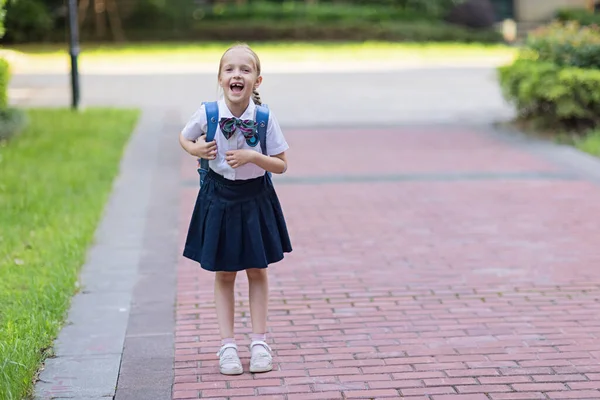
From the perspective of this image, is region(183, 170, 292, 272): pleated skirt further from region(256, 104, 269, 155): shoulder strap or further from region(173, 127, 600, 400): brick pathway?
region(173, 127, 600, 400): brick pathway

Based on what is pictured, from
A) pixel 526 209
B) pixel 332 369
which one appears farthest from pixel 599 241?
pixel 332 369

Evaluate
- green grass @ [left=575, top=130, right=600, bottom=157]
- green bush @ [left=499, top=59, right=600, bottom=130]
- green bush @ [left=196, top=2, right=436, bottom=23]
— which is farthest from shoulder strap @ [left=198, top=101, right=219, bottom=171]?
green bush @ [left=196, top=2, right=436, bottom=23]

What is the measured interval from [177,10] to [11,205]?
25.4 m

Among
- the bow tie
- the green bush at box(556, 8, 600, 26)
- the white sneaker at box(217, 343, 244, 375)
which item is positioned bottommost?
the green bush at box(556, 8, 600, 26)

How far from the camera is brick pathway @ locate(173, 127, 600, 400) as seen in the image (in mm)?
4527

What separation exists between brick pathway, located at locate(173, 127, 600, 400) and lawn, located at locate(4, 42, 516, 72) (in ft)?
52.2

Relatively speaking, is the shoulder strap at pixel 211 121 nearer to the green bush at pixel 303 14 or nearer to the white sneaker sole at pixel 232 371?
the white sneaker sole at pixel 232 371

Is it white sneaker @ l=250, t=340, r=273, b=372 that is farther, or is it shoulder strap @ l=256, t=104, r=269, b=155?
white sneaker @ l=250, t=340, r=273, b=372

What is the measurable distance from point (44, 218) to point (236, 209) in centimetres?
363

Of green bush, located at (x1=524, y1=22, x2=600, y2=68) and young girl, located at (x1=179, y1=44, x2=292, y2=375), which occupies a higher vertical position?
young girl, located at (x1=179, y1=44, x2=292, y2=375)

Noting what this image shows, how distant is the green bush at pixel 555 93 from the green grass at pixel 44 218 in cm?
503

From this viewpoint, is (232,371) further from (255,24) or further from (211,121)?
(255,24)

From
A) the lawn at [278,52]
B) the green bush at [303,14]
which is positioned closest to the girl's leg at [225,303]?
the lawn at [278,52]

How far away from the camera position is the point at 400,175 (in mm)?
9898
